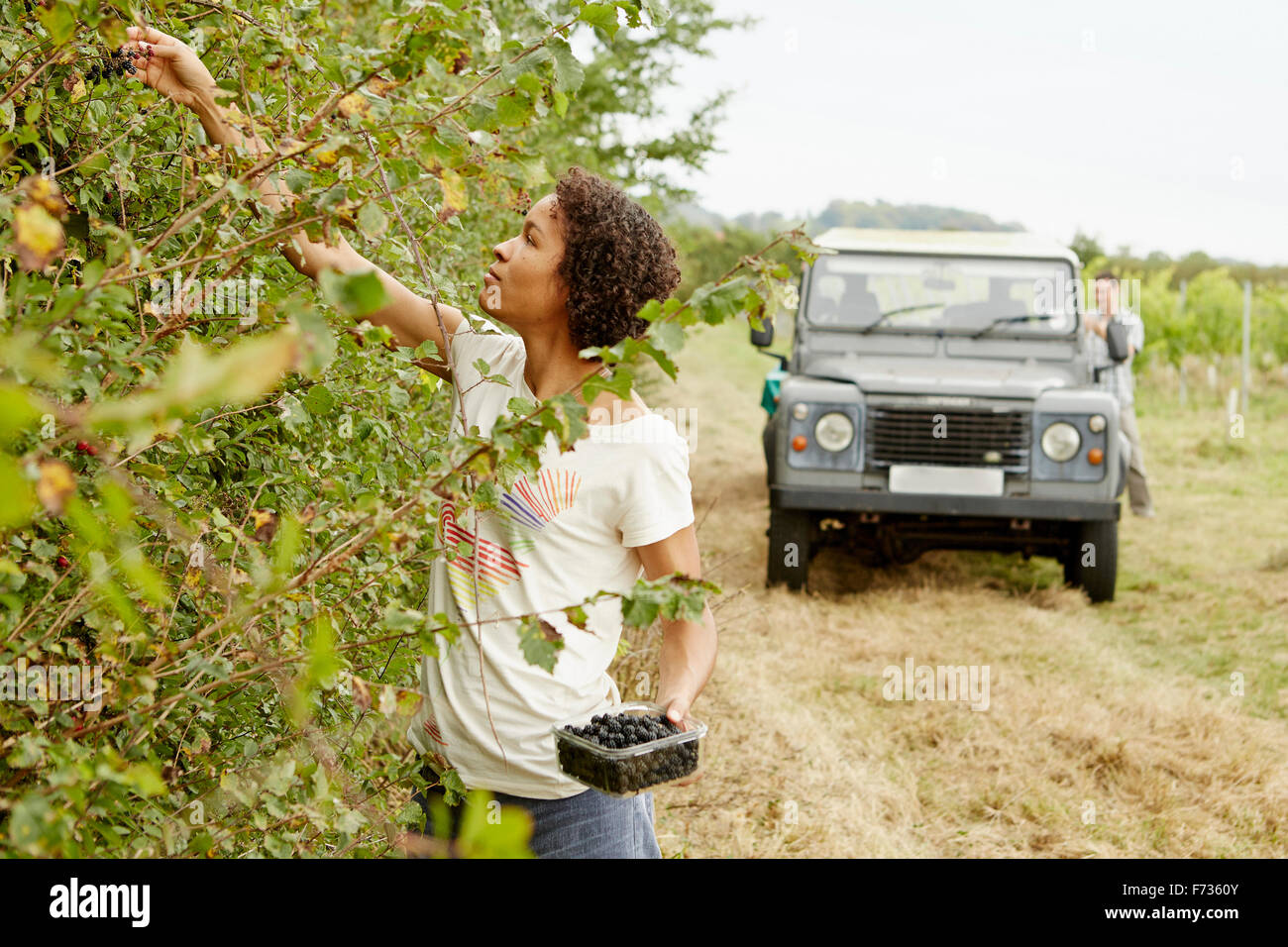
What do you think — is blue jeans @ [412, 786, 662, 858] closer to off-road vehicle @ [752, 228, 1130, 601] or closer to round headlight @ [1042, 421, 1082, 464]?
off-road vehicle @ [752, 228, 1130, 601]

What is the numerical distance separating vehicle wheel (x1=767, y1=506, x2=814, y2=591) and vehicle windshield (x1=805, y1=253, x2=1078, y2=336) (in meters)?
1.40

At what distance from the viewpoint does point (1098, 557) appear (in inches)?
249

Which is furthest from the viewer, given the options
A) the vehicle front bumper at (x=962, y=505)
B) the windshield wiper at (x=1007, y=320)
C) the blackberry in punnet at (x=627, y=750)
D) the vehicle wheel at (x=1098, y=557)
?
the windshield wiper at (x=1007, y=320)

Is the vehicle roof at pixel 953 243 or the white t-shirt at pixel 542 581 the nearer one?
the white t-shirt at pixel 542 581

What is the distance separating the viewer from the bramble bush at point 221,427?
1.02 metres

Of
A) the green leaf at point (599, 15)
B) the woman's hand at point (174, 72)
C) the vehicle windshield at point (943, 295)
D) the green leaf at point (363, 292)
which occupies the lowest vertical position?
the green leaf at point (363, 292)

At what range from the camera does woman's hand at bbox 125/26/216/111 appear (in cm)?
161

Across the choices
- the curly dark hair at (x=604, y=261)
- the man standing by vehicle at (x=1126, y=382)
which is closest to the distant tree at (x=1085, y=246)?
the man standing by vehicle at (x=1126, y=382)

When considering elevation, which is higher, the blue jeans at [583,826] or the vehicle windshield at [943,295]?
the vehicle windshield at [943,295]

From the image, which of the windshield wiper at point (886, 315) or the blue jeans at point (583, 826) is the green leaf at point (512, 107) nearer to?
the blue jeans at point (583, 826)

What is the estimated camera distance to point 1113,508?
6004 mm

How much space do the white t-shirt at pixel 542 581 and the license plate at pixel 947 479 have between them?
14.7 feet

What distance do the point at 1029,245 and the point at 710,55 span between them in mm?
5551

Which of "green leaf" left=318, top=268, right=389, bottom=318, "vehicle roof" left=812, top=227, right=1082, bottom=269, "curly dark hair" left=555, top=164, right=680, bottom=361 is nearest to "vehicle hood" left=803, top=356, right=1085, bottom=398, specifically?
"vehicle roof" left=812, top=227, right=1082, bottom=269
